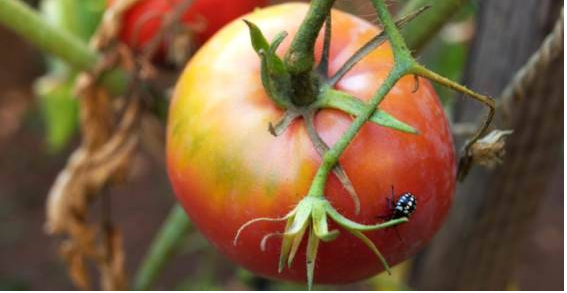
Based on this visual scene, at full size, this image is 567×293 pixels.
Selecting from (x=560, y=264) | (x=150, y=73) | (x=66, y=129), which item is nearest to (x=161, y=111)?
(x=150, y=73)

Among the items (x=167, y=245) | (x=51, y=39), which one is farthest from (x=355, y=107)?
(x=167, y=245)

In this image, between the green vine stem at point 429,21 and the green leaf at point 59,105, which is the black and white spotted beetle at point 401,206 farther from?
the green leaf at point 59,105

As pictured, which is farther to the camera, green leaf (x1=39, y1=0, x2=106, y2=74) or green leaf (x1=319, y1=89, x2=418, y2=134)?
green leaf (x1=39, y1=0, x2=106, y2=74)

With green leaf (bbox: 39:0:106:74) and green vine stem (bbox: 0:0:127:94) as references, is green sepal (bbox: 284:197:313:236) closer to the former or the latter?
green vine stem (bbox: 0:0:127:94)

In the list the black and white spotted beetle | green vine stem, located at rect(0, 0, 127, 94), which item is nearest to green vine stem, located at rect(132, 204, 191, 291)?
green vine stem, located at rect(0, 0, 127, 94)

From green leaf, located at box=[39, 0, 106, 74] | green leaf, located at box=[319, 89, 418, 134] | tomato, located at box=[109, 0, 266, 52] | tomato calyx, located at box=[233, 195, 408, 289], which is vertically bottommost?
green leaf, located at box=[39, 0, 106, 74]
